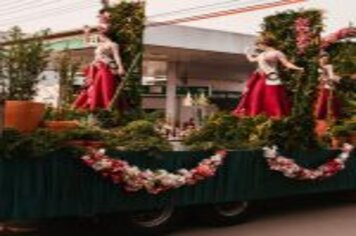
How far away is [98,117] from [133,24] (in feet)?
5.83

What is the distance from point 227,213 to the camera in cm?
989

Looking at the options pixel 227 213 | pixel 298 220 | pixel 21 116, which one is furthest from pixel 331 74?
pixel 21 116

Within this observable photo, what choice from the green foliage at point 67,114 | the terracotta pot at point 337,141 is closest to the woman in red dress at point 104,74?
the green foliage at point 67,114

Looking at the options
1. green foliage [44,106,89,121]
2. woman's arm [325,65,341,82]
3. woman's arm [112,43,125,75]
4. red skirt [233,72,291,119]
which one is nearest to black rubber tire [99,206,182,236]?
green foliage [44,106,89,121]

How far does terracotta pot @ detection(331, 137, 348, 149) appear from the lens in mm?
11648

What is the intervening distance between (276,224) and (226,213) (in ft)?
2.58

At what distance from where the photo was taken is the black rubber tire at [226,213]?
9703 millimetres

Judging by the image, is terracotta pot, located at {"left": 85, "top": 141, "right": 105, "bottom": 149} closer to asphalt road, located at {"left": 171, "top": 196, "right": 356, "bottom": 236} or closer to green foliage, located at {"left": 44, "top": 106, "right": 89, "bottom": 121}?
asphalt road, located at {"left": 171, "top": 196, "right": 356, "bottom": 236}

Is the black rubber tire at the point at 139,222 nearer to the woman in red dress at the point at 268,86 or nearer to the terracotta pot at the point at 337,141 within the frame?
the woman in red dress at the point at 268,86

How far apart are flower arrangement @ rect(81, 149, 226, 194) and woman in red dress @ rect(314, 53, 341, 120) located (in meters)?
4.13

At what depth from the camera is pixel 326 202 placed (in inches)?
485

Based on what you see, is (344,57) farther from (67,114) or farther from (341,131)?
(67,114)

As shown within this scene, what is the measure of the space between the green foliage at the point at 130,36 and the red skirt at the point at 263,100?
5.60 ft

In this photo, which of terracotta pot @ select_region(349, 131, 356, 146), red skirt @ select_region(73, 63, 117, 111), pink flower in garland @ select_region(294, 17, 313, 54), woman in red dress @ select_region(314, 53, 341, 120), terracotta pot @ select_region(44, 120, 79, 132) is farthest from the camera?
woman in red dress @ select_region(314, 53, 341, 120)
